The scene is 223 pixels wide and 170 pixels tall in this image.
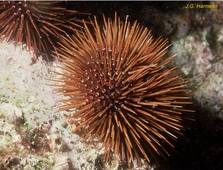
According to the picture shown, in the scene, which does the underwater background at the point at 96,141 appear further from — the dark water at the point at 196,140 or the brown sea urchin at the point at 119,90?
the brown sea urchin at the point at 119,90

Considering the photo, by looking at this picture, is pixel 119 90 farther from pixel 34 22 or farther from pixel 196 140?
pixel 196 140

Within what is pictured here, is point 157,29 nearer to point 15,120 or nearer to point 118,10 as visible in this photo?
point 118,10

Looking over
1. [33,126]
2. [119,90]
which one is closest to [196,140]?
[119,90]

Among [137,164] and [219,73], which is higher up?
[219,73]

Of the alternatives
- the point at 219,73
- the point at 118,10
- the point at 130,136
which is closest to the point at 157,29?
the point at 118,10

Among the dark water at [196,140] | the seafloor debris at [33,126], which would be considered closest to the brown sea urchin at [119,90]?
the seafloor debris at [33,126]

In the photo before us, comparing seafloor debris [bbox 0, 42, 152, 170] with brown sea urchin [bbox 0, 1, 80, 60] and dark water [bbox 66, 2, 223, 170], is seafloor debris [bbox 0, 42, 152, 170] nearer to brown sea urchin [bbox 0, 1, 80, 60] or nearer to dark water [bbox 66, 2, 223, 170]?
brown sea urchin [bbox 0, 1, 80, 60]

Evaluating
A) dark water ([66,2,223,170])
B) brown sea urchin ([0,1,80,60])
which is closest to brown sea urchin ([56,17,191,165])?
brown sea urchin ([0,1,80,60])

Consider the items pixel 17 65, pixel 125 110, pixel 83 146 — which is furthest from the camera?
pixel 17 65
